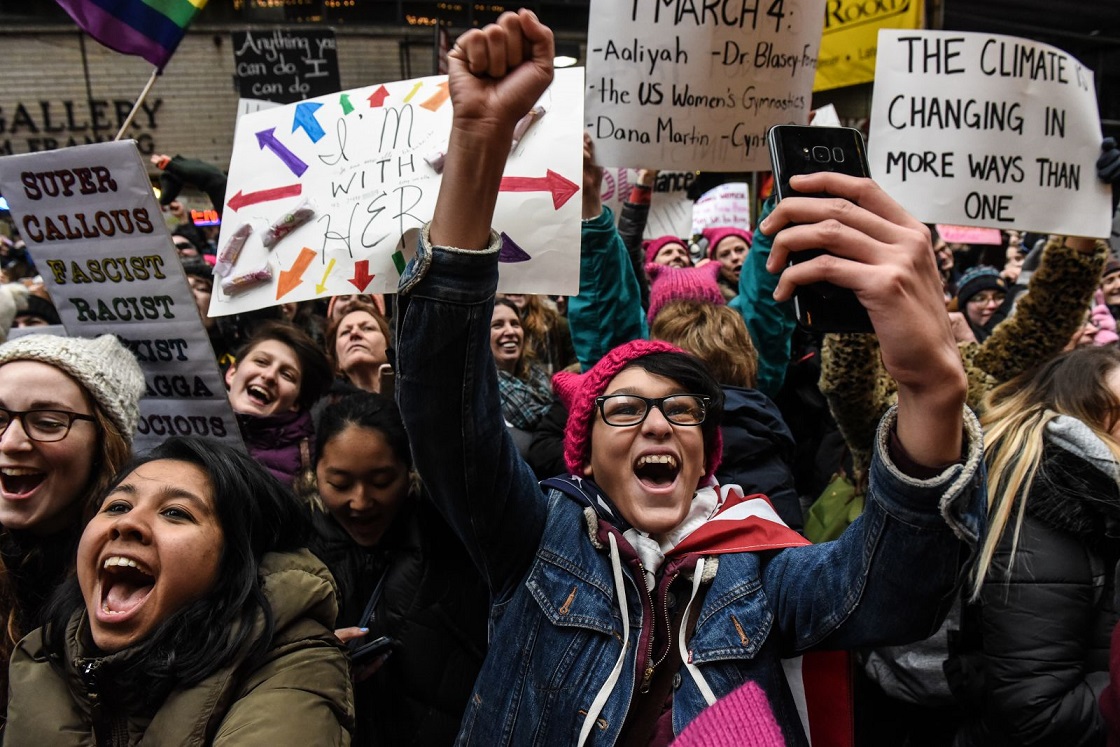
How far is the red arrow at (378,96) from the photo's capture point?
2561 millimetres

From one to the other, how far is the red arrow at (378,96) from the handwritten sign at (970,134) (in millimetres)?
1725

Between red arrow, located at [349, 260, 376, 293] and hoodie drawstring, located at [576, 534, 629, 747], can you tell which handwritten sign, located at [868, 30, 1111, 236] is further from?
hoodie drawstring, located at [576, 534, 629, 747]

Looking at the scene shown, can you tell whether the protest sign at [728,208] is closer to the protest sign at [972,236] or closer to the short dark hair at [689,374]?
the protest sign at [972,236]

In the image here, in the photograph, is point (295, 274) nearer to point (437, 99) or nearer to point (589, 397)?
point (437, 99)

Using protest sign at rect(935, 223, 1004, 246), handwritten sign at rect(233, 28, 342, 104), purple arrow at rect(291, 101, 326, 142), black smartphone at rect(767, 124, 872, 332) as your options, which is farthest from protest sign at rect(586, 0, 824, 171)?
protest sign at rect(935, 223, 1004, 246)

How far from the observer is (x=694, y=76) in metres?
2.82

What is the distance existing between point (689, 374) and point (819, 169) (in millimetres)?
601

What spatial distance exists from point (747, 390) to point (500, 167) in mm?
1431

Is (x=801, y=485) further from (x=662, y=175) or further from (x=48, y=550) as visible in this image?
(x=48, y=550)

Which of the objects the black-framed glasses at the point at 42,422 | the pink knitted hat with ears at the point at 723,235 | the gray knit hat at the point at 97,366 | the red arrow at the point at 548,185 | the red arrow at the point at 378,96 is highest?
the red arrow at the point at 378,96

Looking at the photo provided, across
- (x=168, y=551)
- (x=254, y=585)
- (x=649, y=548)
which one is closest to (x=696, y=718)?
(x=649, y=548)

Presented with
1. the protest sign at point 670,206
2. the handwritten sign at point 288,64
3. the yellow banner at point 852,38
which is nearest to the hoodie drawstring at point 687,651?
the protest sign at point 670,206

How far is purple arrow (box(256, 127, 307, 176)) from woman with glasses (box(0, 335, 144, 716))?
2.77ft

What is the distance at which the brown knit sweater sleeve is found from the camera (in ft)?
9.37
